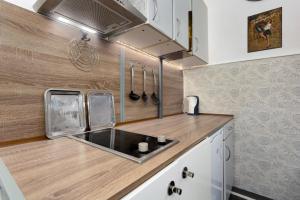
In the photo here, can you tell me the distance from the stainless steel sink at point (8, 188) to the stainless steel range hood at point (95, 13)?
728 millimetres

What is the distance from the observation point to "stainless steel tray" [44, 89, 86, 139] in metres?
0.82

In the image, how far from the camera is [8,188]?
0.35 m

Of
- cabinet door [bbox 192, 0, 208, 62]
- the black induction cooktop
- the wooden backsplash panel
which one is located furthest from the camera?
cabinet door [bbox 192, 0, 208, 62]

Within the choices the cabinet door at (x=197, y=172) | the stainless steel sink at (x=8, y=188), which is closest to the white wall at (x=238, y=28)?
the cabinet door at (x=197, y=172)

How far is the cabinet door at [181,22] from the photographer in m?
1.23

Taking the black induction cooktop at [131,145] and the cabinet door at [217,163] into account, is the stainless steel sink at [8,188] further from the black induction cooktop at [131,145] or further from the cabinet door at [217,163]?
the cabinet door at [217,163]

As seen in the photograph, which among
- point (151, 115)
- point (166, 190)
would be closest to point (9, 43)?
point (166, 190)

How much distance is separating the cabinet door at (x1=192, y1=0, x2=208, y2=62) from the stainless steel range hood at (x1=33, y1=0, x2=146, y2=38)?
0.81 m

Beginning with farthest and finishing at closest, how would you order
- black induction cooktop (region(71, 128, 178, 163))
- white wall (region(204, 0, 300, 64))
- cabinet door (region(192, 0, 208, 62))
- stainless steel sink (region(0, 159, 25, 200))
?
cabinet door (region(192, 0, 208, 62)) < white wall (region(204, 0, 300, 64)) < black induction cooktop (region(71, 128, 178, 163)) < stainless steel sink (region(0, 159, 25, 200))

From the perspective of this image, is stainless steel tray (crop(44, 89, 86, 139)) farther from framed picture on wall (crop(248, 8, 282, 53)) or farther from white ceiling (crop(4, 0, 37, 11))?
framed picture on wall (crop(248, 8, 282, 53))

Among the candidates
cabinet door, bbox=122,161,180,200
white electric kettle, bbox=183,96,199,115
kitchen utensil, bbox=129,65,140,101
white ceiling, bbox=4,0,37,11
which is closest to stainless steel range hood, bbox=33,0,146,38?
white ceiling, bbox=4,0,37,11

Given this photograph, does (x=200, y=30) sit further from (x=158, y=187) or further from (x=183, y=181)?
(x=158, y=187)

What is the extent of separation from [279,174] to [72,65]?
1983 millimetres

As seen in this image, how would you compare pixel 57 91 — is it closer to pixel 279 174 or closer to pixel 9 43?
pixel 9 43
